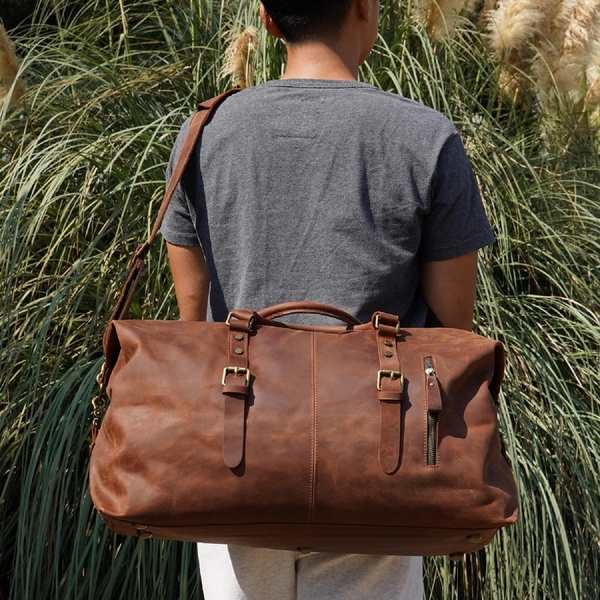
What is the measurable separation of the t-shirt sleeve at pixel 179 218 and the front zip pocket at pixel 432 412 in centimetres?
50

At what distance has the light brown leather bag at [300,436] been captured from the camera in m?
1.38

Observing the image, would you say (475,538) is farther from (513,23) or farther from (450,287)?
(513,23)

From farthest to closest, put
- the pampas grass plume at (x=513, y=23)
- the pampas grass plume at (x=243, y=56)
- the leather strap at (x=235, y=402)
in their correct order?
the pampas grass plume at (x=513, y=23), the pampas grass plume at (x=243, y=56), the leather strap at (x=235, y=402)

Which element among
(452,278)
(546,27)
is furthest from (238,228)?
(546,27)

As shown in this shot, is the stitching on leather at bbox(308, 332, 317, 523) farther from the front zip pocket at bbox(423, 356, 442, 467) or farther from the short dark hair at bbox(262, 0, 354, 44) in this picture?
the short dark hair at bbox(262, 0, 354, 44)

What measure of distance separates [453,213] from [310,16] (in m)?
0.40

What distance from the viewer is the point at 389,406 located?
54.8 inches

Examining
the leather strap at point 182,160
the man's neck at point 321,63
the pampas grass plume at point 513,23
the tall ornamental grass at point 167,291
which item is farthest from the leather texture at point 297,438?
the pampas grass plume at point 513,23

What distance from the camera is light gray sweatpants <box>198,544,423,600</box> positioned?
1566 mm

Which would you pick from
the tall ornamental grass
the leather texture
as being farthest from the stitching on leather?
the tall ornamental grass

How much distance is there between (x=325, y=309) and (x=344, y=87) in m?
0.36

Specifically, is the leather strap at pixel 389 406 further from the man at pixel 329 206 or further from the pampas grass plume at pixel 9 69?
the pampas grass plume at pixel 9 69

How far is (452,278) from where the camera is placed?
1.59 m

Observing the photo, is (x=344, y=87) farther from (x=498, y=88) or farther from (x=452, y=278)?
(x=498, y=88)
